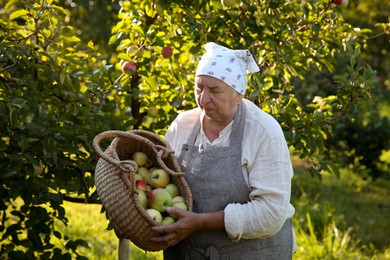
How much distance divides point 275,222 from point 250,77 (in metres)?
0.92

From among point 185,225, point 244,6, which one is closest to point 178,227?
point 185,225

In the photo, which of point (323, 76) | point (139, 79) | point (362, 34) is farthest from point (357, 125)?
point (139, 79)

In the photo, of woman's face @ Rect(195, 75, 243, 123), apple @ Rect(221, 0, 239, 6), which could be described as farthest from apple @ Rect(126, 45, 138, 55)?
woman's face @ Rect(195, 75, 243, 123)

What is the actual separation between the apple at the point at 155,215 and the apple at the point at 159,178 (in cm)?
16

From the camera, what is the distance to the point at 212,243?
2.33m

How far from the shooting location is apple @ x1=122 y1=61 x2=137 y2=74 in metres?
2.99

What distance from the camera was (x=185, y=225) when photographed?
2166 mm

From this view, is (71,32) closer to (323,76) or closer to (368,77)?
(368,77)

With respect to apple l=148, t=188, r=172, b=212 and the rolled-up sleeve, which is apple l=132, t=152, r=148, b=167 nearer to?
apple l=148, t=188, r=172, b=212

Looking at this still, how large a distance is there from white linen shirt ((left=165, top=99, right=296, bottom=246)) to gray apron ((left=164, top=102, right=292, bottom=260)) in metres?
0.03

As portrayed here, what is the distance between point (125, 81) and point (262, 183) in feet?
3.69

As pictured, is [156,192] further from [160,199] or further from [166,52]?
[166,52]

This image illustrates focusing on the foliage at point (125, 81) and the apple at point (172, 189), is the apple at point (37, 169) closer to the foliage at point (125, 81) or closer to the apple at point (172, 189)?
the foliage at point (125, 81)

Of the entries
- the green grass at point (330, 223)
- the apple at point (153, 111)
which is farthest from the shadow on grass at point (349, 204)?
the apple at point (153, 111)
